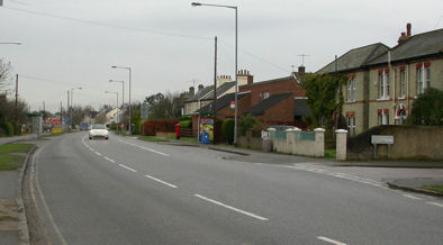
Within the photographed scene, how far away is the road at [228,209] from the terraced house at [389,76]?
20.2 meters

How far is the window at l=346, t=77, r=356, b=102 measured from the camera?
47969 mm

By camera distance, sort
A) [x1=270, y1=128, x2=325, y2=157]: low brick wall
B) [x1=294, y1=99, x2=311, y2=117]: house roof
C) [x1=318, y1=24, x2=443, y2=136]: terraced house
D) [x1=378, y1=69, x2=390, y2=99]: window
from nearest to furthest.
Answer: [x1=270, y1=128, x2=325, y2=157]: low brick wall → [x1=318, y1=24, x2=443, y2=136]: terraced house → [x1=378, y1=69, x2=390, y2=99]: window → [x1=294, y1=99, x2=311, y2=117]: house roof

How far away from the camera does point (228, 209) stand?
40.7 feet

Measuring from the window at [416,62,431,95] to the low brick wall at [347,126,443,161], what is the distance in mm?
8693

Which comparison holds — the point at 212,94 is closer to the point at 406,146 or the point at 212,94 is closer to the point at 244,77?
the point at 244,77

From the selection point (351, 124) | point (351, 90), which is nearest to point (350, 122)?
point (351, 124)

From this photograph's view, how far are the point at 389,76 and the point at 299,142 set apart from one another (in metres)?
12.0

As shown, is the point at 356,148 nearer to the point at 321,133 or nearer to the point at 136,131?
the point at 321,133

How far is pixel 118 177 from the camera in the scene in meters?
19.5

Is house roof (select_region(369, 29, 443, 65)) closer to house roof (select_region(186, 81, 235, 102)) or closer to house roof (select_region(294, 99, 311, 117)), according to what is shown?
house roof (select_region(294, 99, 311, 117))

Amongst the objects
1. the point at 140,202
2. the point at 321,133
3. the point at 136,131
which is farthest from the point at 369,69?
the point at 136,131

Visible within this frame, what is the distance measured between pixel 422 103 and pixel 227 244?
2785 cm

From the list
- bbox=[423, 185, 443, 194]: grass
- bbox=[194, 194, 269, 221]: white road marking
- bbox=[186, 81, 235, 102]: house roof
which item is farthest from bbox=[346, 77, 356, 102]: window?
bbox=[186, 81, 235, 102]: house roof

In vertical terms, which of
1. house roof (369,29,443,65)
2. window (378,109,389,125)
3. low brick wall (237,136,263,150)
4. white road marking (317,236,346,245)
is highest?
house roof (369,29,443,65)
